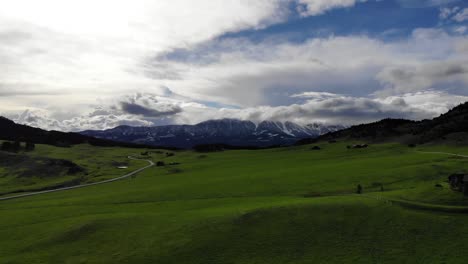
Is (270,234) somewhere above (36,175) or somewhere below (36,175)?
above

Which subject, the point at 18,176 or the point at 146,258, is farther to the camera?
the point at 18,176

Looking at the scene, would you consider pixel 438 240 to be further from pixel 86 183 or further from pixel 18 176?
pixel 18 176

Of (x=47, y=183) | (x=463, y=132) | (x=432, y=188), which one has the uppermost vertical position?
(x=463, y=132)

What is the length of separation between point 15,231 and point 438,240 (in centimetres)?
5685

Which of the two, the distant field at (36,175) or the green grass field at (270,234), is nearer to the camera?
the green grass field at (270,234)

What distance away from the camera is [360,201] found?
52750mm

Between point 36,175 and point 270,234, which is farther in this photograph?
point 36,175

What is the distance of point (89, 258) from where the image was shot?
134 ft

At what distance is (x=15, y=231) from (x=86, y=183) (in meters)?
86.3

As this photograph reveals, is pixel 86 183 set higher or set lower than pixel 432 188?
lower

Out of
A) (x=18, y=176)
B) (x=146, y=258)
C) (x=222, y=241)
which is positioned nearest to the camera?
(x=146, y=258)

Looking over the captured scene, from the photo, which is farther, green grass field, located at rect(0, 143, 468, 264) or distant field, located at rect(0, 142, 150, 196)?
distant field, located at rect(0, 142, 150, 196)

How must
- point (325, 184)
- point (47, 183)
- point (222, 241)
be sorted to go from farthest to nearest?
point (47, 183), point (325, 184), point (222, 241)

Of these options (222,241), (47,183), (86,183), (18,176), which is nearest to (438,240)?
(222,241)
